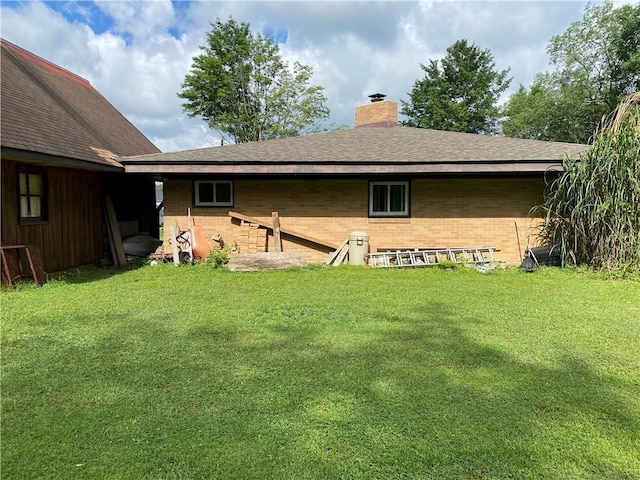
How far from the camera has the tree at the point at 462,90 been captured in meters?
35.8

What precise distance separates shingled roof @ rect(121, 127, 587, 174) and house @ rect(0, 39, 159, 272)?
133 cm

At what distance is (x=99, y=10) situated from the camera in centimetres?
1117

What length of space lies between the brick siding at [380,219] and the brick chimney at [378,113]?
5.28 m

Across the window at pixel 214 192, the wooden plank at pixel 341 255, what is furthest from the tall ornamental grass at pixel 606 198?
the window at pixel 214 192

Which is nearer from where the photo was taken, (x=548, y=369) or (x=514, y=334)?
(x=548, y=369)

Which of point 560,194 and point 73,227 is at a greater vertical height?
point 560,194

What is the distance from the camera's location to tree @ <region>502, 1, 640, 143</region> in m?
25.2

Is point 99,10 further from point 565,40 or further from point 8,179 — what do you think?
point 565,40

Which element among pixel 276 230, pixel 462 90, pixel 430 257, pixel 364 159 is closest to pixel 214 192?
pixel 276 230

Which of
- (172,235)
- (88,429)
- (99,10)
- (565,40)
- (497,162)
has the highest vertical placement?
(565,40)

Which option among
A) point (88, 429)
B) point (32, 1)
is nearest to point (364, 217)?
point (88, 429)

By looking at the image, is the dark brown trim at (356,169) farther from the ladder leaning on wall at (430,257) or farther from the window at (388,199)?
the ladder leaning on wall at (430,257)

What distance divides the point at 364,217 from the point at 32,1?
9006 mm

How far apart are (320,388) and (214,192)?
8049mm
